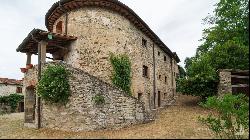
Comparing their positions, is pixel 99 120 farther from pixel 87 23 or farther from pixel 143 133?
pixel 87 23

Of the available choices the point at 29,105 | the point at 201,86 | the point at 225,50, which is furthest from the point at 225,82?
the point at 29,105

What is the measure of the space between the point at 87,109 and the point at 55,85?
1932 mm

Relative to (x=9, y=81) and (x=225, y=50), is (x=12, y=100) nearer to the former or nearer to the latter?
(x=9, y=81)

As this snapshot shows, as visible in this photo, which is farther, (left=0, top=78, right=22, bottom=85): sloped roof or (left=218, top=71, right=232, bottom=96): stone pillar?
(left=0, top=78, right=22, bottom=85): sloped roof

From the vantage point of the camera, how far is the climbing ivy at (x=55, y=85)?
1258cm

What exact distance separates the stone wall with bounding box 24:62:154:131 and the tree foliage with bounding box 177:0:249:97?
7580 millimetres

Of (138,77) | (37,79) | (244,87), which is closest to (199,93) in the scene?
(244,87)

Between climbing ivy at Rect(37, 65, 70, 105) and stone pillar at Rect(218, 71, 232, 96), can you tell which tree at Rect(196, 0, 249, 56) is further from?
climbing ivy at Rect(37, 65, 70, 105)

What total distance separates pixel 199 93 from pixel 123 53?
21.5 ft

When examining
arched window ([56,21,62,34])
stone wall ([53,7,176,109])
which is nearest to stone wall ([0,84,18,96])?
arched window ([56,21,62,34])

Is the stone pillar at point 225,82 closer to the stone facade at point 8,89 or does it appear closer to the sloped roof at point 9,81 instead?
the stone facade at point 8,89

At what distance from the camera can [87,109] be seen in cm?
1219

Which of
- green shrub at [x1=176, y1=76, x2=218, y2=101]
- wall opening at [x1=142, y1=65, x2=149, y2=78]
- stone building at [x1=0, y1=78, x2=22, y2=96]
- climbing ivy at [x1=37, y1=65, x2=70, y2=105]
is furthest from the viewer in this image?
stone building at [x1=0, y1=78, x2=22, y2=96]

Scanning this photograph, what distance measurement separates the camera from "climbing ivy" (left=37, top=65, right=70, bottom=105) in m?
12.6
